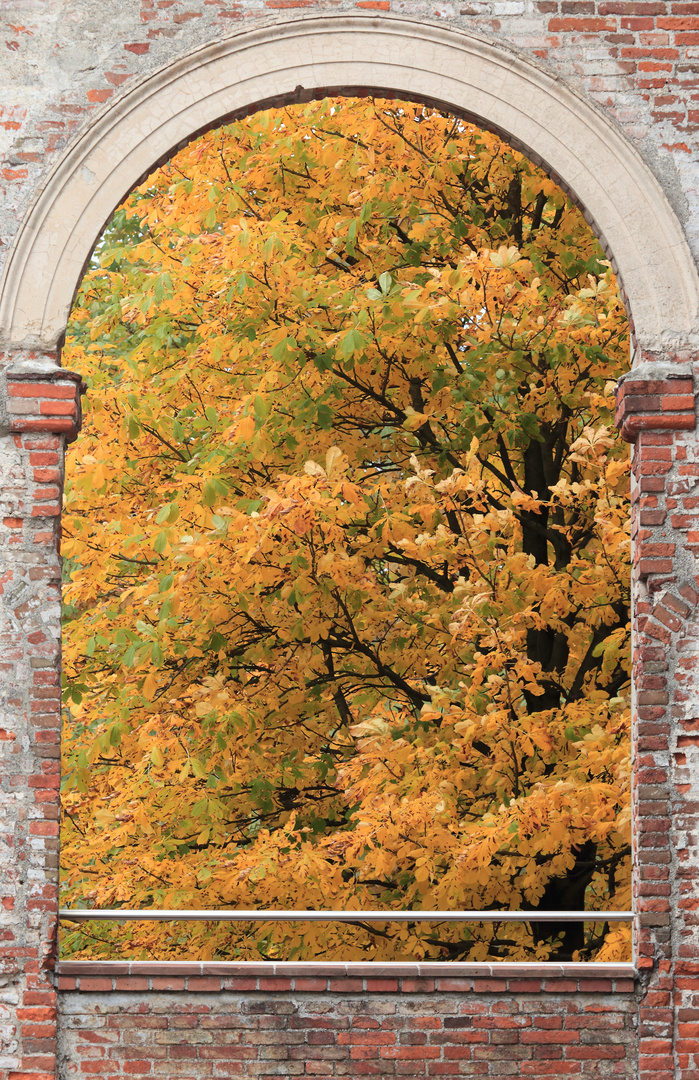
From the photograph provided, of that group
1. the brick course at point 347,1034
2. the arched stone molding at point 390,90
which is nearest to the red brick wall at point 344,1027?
the brick course at point 347,1034

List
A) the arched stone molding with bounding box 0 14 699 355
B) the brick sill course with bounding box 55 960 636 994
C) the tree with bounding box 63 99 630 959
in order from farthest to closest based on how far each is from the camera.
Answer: the tree with bounding box 63 99 630 959
the arched stone molding with bounding box 0 14 699 355
the brick sill course with bounding box 55 960 636 994

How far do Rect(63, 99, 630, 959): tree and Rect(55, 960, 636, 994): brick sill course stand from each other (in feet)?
3.70

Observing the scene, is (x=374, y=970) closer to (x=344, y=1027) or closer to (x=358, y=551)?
(x=344, y=1027)

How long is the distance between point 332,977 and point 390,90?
3.65 m

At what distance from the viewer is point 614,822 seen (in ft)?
19.1

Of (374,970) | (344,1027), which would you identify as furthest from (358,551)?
(344,1027)

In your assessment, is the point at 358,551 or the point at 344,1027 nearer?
the point at 344,1027

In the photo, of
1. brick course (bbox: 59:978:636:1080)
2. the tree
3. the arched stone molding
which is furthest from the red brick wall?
the arched stone molding

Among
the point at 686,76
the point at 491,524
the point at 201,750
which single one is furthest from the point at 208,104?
the point at 201,750

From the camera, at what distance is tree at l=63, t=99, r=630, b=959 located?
6.36 meters

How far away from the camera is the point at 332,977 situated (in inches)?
185

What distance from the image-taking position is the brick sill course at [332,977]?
4.67 m

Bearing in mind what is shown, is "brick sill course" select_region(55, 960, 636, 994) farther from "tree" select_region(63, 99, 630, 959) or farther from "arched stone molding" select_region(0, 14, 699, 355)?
"arched stone molding" select_region(0, 14, 699, 355)

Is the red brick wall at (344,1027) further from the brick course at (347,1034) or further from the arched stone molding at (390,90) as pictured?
the arched stone molding at (390,90)
